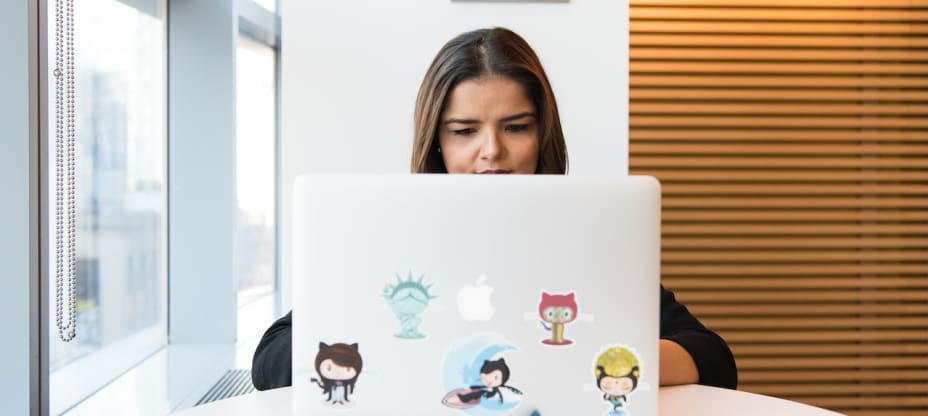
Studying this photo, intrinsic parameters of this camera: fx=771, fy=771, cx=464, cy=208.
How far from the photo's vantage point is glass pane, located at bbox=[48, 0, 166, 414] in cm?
255

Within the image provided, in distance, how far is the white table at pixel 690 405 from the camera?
1041mm

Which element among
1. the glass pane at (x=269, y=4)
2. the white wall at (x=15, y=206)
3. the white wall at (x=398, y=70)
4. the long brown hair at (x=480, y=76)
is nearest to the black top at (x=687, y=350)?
the long brown hair at (x=480, y=76)

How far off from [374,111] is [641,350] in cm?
159

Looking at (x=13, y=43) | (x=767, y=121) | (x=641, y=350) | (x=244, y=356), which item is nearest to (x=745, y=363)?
(x=767, y=121)

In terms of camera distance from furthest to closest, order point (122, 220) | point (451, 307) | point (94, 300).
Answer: point (122, 220), point (94, 300), point (451, 307)

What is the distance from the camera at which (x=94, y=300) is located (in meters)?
2.71

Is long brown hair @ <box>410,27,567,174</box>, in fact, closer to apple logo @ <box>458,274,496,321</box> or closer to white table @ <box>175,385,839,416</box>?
white table @ <box>175,385,839,416</box>

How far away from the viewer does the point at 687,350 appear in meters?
1.26

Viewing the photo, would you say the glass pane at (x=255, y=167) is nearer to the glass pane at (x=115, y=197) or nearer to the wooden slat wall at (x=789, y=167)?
the glass pane at (x=115, y=197)

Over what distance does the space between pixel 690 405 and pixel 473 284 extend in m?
0.44

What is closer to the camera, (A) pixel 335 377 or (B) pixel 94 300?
(A) pixel 335 377

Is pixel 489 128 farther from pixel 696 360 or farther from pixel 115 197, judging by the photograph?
pixel 115 197

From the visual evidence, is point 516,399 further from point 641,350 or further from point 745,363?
point 745,363

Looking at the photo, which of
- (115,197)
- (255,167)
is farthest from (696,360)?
(255,167)
